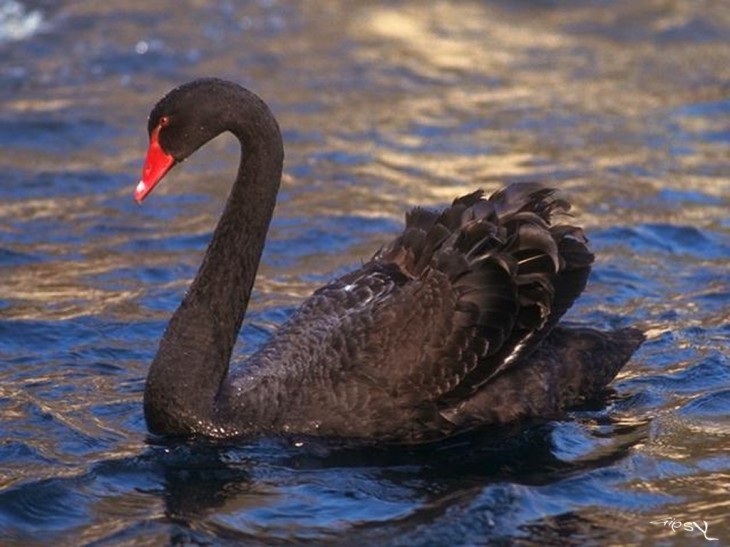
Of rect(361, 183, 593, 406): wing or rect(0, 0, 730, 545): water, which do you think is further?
rect(361, 183, 593, 406): wing

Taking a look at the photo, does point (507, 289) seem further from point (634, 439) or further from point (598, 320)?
point (598, 320)

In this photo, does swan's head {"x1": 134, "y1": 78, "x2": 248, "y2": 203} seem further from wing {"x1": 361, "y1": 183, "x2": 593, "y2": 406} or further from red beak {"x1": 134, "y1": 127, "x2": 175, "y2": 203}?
wing {"x1": 361, "y1": 183, "x2": 593, "y2": 406}

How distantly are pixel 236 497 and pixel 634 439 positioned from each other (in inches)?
73.0

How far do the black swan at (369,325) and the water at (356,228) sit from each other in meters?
0.16

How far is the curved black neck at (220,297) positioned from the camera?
271 inches

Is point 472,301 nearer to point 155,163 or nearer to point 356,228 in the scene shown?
point 155,163

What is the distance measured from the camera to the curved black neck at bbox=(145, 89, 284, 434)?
6.89m

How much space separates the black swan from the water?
16 cm

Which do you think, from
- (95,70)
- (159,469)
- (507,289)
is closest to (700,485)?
(507,289)

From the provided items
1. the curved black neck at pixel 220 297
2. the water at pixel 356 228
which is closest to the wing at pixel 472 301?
the water at pixel 356 228

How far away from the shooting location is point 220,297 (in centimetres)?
711

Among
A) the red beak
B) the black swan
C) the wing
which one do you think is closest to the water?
the black swan

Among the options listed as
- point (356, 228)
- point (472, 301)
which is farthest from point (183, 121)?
point (356, 228)

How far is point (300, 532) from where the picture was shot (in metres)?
6.06
